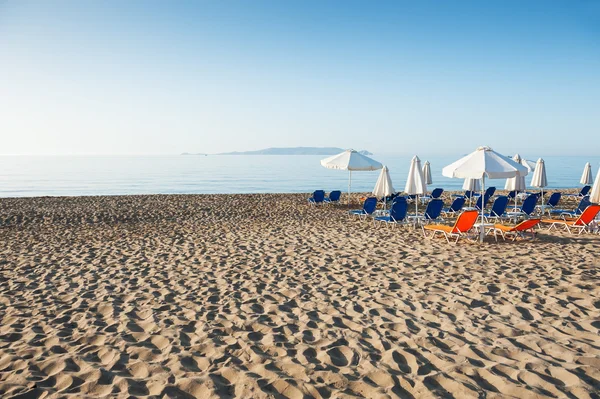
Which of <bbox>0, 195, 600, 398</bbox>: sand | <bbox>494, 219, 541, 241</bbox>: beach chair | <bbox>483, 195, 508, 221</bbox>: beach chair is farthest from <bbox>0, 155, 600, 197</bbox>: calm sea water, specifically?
<bbox>0, 195, 600, 398</bbox>: sand

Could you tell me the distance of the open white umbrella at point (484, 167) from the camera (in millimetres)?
7598

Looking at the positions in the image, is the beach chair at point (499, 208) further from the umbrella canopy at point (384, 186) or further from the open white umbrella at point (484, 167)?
the umbrella canopy at point (384, 186)

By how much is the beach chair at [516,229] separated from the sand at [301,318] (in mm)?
343

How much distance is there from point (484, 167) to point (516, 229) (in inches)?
50.6

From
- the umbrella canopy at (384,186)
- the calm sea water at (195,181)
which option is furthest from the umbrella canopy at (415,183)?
the calm sea water at (195,181)

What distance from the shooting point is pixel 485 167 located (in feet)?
24.9

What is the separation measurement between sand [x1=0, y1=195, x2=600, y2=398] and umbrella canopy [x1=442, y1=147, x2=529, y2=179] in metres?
1.26

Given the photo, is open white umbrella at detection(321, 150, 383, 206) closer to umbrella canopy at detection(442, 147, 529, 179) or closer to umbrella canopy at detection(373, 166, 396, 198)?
umbrella canopy at detection(373, 166, 396, 198)

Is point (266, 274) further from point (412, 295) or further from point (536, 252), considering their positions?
point (536, 252)

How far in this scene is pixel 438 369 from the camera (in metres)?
3.03

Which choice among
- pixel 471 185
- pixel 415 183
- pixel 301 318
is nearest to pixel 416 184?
pixel 415 183

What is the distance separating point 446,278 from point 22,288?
521 centimetres

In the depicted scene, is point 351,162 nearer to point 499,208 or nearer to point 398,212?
point 398,212

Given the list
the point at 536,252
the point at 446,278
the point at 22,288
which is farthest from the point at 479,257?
the point at 22,288
